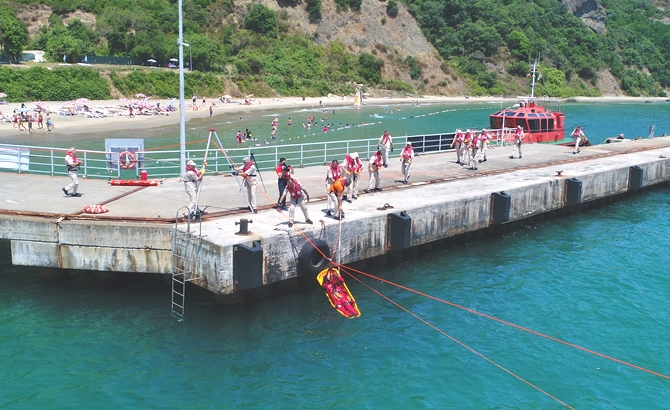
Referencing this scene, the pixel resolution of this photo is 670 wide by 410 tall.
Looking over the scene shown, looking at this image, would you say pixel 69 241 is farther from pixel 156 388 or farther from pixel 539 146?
pixel 539 146

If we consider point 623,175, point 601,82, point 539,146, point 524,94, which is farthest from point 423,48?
point 623,175

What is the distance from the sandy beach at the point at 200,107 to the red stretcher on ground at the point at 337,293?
4751 centimetres

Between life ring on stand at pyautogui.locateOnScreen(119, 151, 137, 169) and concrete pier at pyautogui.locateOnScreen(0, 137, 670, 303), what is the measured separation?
1374mm

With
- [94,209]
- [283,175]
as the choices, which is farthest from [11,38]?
[283,175]

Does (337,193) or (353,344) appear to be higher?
(337,193)

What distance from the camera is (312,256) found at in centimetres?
1809

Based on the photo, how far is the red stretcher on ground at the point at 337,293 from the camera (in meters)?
17.9

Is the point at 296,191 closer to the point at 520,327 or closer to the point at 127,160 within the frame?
the point at 520,327

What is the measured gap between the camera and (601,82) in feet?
521

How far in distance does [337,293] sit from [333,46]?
10760 centimetres

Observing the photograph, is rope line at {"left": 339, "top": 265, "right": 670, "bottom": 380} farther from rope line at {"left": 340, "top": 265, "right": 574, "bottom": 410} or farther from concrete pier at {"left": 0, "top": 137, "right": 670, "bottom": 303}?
concrete pier at {"left": 0, "top": 137, "right": 670, "bottom": 303}

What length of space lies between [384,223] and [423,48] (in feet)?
398

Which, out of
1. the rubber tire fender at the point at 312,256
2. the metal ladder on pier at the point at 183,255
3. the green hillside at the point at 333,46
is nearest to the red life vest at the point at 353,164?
the rubber tire fender at the point at 312,256

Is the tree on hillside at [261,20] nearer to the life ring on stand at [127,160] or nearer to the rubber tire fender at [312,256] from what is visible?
the life ring on stand at [127,160]
